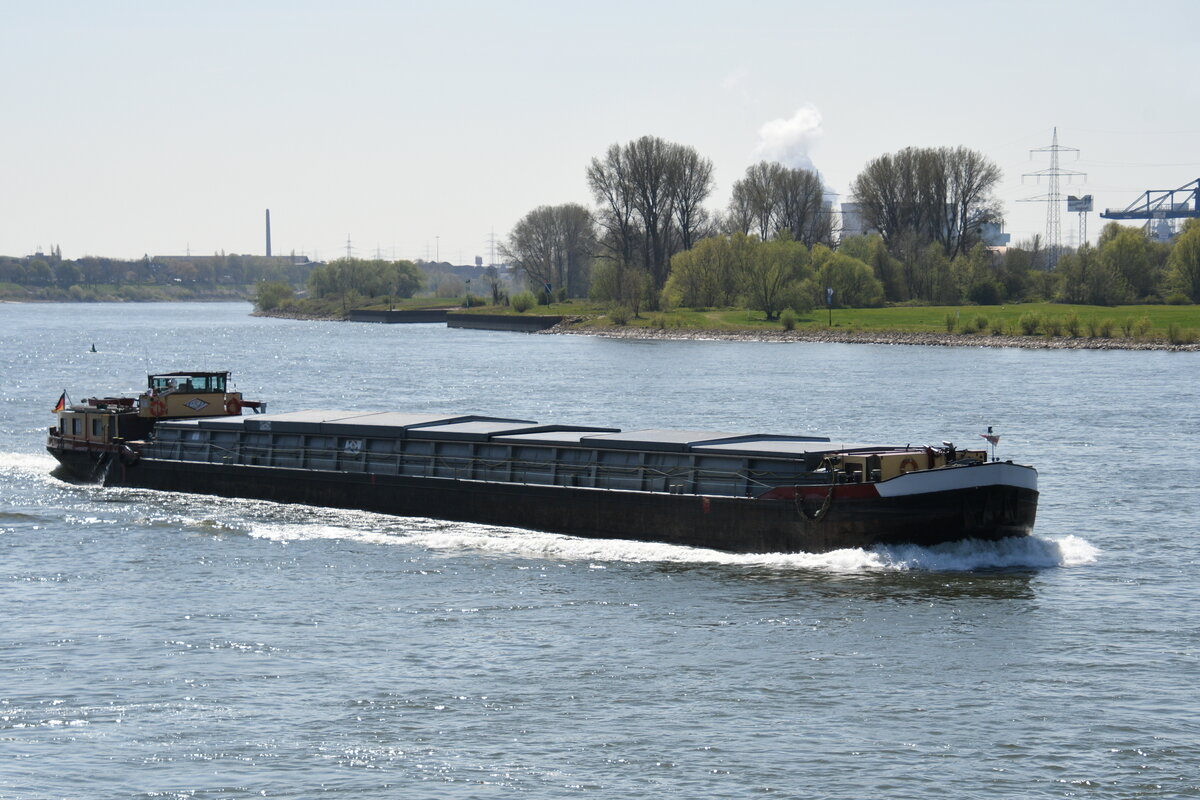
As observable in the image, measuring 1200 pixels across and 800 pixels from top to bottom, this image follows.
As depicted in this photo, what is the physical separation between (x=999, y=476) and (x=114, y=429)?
30591 millimetres

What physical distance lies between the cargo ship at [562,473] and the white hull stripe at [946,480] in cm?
3

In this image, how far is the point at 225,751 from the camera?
20500 millimetres

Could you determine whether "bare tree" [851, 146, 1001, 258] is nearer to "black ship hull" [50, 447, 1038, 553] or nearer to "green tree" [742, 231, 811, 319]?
"green tree" [742, 231, 811, 319]

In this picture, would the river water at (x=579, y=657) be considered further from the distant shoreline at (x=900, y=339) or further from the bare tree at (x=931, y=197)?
the bare tree at (x=931, y=197)

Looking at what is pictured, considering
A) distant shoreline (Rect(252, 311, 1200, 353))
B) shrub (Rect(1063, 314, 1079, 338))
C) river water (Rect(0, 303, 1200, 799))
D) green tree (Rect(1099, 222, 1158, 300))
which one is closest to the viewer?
river water (Rect(0, 303, 1200, 799))

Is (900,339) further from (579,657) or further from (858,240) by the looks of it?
(579,657)

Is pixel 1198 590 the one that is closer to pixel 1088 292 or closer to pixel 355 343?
pixel 1088 292

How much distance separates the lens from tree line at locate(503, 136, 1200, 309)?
14300cm

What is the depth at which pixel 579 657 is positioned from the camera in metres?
24.8

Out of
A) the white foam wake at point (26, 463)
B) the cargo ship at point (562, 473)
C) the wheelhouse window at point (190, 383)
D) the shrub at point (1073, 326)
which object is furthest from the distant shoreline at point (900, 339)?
the white foam wake at point (26, 463)

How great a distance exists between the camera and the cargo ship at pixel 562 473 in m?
30.6

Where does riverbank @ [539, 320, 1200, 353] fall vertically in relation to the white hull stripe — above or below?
above

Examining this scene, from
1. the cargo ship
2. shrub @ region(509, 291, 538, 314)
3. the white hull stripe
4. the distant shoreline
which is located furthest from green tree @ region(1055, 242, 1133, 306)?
the white hull stripe

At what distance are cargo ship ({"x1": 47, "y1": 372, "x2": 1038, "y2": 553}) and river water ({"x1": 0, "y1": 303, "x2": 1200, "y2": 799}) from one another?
0.75 m
